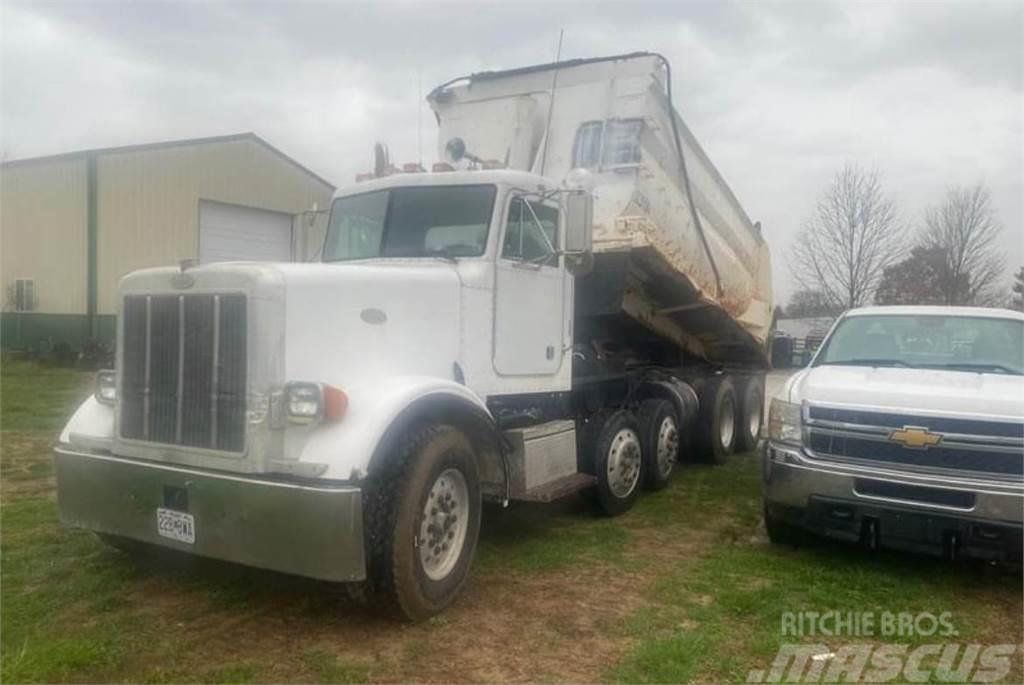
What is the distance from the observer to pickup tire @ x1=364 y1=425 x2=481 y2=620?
166 inches

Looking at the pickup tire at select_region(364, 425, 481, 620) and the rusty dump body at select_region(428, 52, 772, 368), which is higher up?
the rusty dump body at select_region(428, 52, 772, 368)

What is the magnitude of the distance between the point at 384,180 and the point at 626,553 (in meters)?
3.31

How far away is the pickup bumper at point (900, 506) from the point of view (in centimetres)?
486

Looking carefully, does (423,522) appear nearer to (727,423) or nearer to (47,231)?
(727,423)

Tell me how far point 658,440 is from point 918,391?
2.91 metres

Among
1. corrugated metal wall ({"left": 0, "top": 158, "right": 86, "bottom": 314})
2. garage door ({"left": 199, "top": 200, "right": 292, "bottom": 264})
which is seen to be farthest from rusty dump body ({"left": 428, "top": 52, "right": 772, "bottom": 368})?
corrugated metal wall ({"left": 0, "top": 158, "right": 86, "bottom": 314})

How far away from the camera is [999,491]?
4848mm

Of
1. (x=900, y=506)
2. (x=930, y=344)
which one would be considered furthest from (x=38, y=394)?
(x=900, y=506)

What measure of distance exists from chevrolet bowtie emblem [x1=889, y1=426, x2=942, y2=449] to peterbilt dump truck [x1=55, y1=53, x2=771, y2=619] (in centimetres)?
233

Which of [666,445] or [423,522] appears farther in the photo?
[666,445]

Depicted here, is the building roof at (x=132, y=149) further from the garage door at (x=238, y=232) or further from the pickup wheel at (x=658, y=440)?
the pickup wheel at (x=658, y=440)

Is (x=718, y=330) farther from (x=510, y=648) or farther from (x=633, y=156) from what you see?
(x=510, y=648)

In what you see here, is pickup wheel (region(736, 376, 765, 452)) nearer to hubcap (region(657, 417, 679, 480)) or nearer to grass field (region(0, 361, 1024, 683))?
hubcap (region(657, 417, 679, 480))

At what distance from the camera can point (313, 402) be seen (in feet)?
13.3
